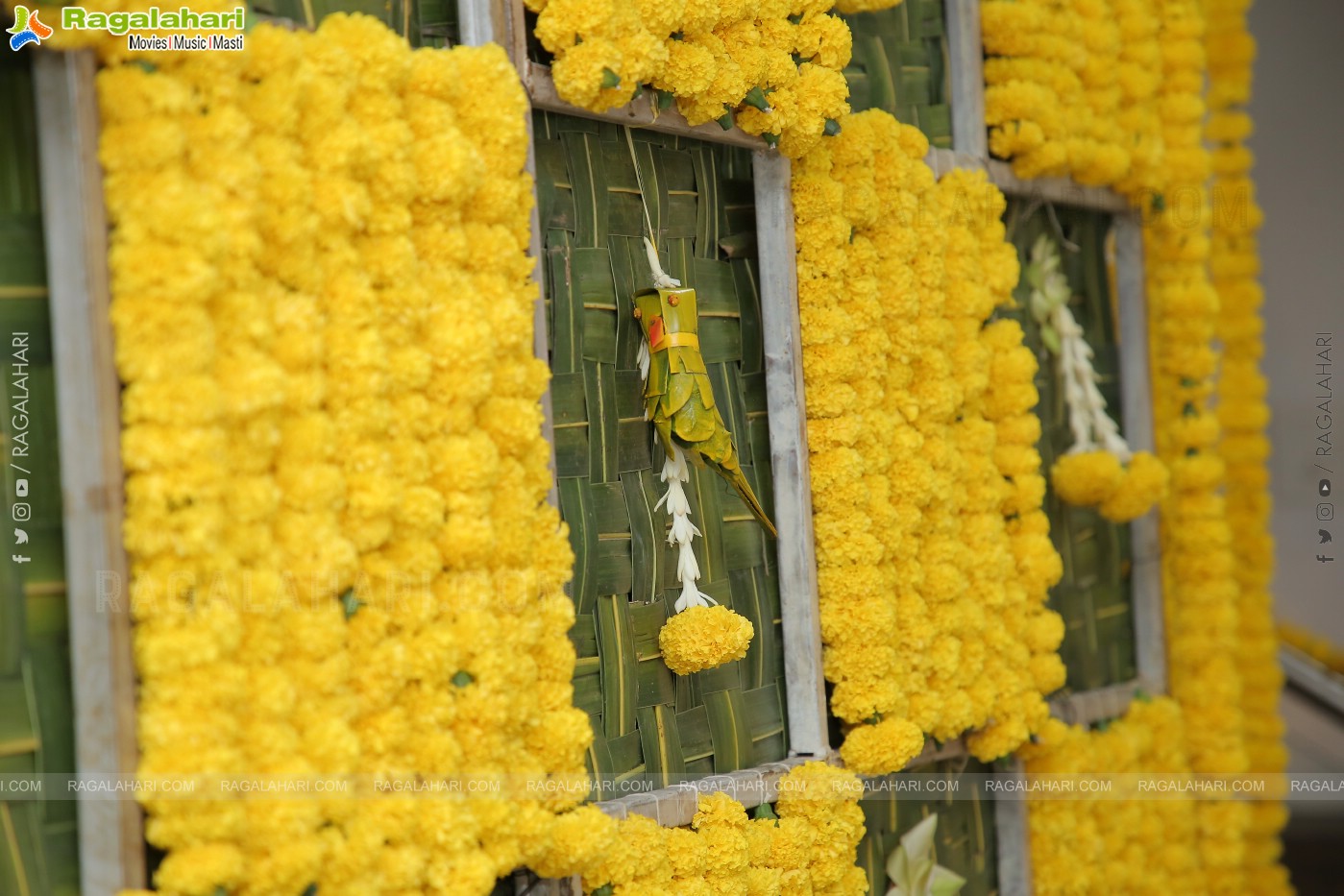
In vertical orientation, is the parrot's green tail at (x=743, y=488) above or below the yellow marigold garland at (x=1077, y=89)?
below

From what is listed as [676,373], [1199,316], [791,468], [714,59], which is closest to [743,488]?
[791,468]

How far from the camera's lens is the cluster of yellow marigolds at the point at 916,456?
2453mm

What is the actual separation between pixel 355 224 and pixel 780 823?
51.0 inches

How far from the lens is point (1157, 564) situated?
136 inches

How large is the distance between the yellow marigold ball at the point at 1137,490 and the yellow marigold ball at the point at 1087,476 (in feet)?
0.11

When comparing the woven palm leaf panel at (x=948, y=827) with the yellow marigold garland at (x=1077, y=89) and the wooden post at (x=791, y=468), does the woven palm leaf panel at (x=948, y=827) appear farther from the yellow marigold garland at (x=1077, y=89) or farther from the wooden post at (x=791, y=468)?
the yellow marigold garland at (x=1077, y=89)

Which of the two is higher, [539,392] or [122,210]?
[122,210]

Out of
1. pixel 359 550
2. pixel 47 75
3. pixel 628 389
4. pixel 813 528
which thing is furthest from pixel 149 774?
pixel 813 528

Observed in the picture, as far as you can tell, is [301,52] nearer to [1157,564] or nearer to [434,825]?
[434,825]

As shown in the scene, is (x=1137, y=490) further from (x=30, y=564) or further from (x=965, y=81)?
(x=30, y=564)

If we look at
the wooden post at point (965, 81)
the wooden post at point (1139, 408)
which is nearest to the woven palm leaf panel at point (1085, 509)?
the wooden post at point (1139, 408)

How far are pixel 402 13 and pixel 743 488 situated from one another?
0.99 m

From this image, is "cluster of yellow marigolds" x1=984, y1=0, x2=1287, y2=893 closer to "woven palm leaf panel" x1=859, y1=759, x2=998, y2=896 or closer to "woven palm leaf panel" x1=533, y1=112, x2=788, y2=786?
"woven palm leaf panel" x1=859, y1=759, x2=998, y2=896

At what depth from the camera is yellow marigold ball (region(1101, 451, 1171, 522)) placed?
10.4 ft
